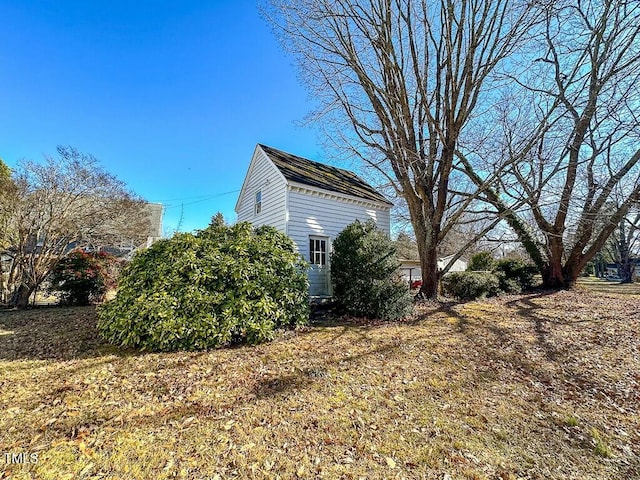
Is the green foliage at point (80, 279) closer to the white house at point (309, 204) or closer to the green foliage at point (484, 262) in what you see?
the white house at point (309, 204)

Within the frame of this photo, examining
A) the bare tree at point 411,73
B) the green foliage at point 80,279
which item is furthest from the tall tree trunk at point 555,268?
the green foliage at point 80,279

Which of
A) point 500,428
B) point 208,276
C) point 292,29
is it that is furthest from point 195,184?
point 500,428

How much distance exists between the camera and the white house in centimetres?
950

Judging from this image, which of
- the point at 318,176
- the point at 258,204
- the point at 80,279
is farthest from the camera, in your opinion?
the point at 258,204

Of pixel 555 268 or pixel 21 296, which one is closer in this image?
pixel 21 296

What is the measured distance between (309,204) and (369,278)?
3.44 m

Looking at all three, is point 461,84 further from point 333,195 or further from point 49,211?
point 49,211

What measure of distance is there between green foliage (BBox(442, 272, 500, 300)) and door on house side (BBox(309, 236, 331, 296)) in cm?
563

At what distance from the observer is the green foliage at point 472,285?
37.0 ft

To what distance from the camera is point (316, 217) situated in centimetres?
995

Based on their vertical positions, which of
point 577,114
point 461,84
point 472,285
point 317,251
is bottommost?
point 472,285

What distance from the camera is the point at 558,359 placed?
16.5 ft

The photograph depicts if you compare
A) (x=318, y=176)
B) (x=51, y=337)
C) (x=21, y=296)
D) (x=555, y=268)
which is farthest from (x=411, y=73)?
(x=21, y=296)

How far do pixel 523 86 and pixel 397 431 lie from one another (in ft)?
39.0
